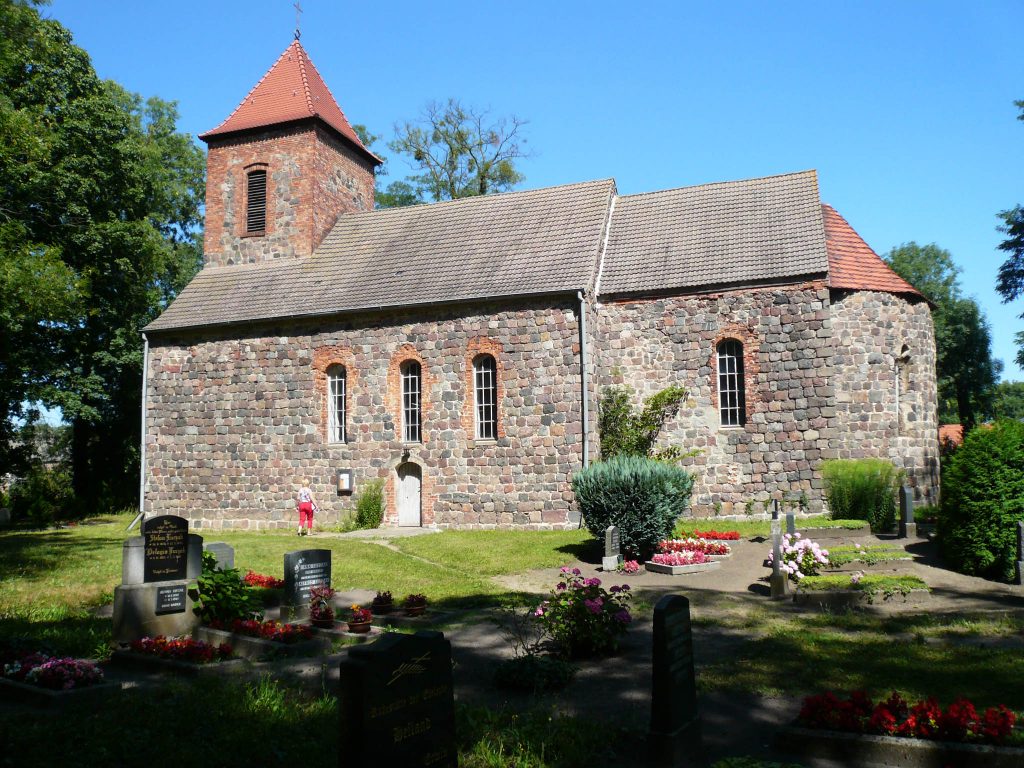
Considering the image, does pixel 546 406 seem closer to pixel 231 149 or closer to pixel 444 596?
pixel 444 596

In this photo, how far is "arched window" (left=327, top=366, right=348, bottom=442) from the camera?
2198 centimetres

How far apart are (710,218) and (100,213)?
20.7 metres

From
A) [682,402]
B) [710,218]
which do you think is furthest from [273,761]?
[710,218]

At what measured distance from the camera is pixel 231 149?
25.5m

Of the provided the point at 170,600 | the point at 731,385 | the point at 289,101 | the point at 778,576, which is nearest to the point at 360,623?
the point at 170,600

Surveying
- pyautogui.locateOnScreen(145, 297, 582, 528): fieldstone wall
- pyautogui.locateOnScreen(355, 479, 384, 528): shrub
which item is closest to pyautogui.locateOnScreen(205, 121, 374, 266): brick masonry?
pyautogui.locateOnScreen(145, 297, 582, 528): fieldstone wall

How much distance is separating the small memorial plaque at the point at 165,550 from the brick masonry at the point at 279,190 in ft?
52.9

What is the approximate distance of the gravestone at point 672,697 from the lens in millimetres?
5441

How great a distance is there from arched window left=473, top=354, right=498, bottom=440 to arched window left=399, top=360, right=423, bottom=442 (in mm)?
1666

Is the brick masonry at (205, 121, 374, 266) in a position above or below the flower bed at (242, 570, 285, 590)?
above

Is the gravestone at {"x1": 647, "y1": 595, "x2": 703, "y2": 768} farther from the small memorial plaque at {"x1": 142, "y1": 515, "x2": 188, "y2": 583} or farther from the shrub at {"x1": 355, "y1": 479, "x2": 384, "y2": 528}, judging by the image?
the shrub at {"x1": 355, "y1": 479, "x2": 384, "y2": 528}

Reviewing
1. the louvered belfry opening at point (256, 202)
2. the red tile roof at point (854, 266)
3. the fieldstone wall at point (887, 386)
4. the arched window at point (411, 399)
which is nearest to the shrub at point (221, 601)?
the arched window at point (411, 399)

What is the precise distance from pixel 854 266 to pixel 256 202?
18.1m

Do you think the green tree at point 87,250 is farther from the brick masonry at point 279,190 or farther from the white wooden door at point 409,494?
the white wooden door at point 409,494
